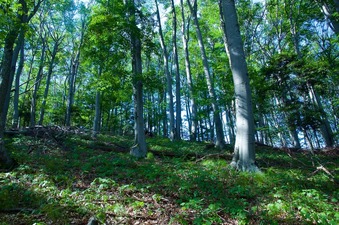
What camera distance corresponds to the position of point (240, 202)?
383cm

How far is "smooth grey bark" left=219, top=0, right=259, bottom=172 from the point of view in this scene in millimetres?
5785

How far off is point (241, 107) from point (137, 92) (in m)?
4.80

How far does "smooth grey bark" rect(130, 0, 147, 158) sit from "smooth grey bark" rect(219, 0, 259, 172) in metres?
3.95

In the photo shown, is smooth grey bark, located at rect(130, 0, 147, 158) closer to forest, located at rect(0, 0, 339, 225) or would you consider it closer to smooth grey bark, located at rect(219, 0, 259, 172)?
forest, located at rect(0, 0, 339, 225)

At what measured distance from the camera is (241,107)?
5.98m

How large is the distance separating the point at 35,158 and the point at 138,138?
379cm

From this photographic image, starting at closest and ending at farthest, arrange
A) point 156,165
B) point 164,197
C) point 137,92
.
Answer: point 164,197 < point 156,165 < point 137,92

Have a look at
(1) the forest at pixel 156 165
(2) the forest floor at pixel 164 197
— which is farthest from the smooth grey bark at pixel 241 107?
(2) the forest floor at pixel 164 197

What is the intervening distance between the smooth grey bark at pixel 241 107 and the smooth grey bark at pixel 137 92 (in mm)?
3953

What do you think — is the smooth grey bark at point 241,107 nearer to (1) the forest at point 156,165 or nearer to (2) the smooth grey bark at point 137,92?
(1) the forest at point 156,165

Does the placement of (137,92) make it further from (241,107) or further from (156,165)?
(241,107)

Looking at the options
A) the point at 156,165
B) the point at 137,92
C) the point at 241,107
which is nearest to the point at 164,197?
the point at 156,165

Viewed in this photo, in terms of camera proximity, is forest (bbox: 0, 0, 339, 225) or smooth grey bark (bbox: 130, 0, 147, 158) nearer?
forest (bbox: 0, 0, 339, 225)

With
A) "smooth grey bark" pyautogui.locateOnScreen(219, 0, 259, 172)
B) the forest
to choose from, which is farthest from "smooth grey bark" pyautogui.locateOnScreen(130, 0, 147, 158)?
"smooth grey bark" pyautogui.locateOnScreen(219, 0, 259, 172)
